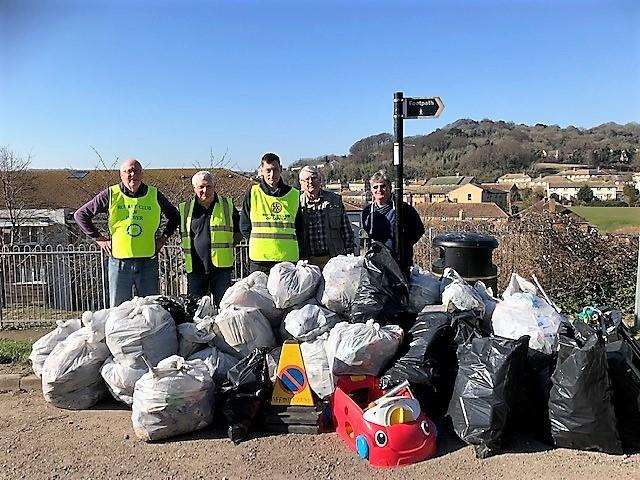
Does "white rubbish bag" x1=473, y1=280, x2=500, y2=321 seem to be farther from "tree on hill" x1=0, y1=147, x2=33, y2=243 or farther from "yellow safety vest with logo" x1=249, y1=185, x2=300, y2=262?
"tree on hill" x1=0, y1=147, x2=33, y2=243

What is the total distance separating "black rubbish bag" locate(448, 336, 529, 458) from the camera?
3393 millimetres

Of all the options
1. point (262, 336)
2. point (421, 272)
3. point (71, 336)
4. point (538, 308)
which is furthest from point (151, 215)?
A: point (538, 308)

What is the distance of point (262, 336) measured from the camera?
426 cm

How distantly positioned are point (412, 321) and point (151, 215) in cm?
233

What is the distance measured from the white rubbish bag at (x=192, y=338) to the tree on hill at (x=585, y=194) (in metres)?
49.4

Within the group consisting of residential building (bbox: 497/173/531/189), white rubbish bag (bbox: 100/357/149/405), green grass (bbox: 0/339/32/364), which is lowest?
green grass (bbox: 0/339/32/364)

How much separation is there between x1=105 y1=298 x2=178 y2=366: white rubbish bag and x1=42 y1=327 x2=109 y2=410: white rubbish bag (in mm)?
185

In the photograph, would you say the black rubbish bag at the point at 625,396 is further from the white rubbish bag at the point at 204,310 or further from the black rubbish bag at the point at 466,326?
the white rubbish bag at the point at 204,310

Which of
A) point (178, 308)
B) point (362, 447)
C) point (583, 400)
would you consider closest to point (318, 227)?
point (178, 308)

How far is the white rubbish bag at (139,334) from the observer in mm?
4059

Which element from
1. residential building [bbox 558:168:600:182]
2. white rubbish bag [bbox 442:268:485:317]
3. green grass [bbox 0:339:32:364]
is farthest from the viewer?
residential building [bbox 558:168:600:182]

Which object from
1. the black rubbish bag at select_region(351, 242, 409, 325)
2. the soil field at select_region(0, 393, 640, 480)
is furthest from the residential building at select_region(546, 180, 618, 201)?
the soil field at select_region(0, 393, 640, 480)

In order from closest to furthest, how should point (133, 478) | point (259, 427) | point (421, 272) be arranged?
point (133, 478)
point (259, 427)
point (421, 272)

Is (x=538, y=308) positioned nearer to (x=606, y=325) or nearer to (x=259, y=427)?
(x=606, y=325)
